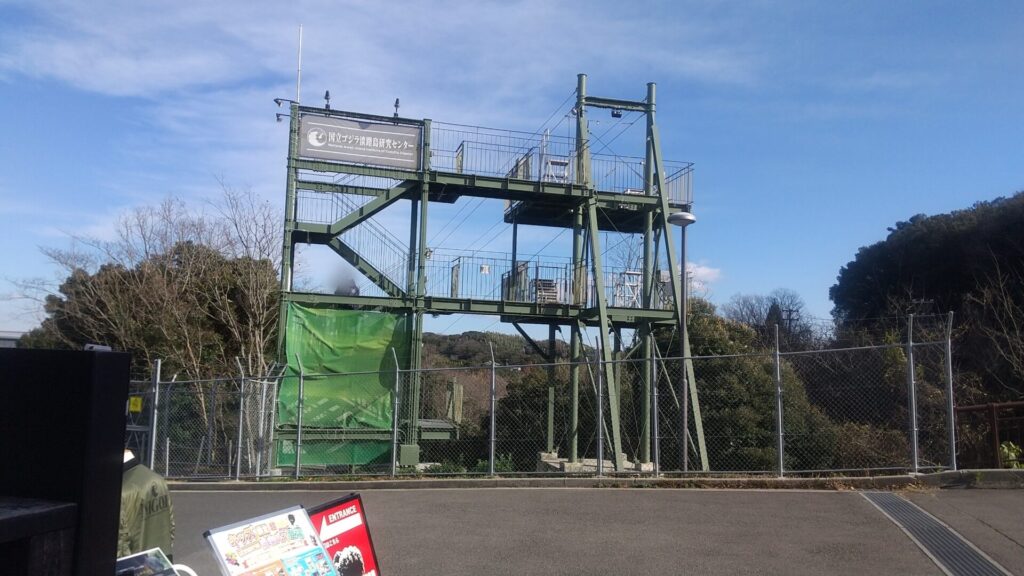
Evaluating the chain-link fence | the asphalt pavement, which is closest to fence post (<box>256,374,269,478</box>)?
the chain-link fence

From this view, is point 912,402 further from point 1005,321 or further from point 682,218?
point 1005,321

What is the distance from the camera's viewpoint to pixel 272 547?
4754mm

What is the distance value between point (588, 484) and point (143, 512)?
7.91m

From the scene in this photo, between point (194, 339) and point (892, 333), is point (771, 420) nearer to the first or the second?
point (892, 333)

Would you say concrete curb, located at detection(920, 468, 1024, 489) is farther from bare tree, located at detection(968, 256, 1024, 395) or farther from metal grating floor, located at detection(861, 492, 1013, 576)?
bare tree, located at detection(968, 256, 1024, 395)

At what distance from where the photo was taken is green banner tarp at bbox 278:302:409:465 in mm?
17359

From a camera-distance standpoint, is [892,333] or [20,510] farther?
[892,333]

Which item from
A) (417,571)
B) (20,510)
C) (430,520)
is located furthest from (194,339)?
(20,510)

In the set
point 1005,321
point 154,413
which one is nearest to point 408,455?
point 154,413

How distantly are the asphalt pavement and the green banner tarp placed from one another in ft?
17.0

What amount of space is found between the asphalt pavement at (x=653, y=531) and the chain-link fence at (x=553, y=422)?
6.96ft

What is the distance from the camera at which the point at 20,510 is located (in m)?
2.30

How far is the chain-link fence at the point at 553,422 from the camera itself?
47.4 feet

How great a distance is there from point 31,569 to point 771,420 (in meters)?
16.6
